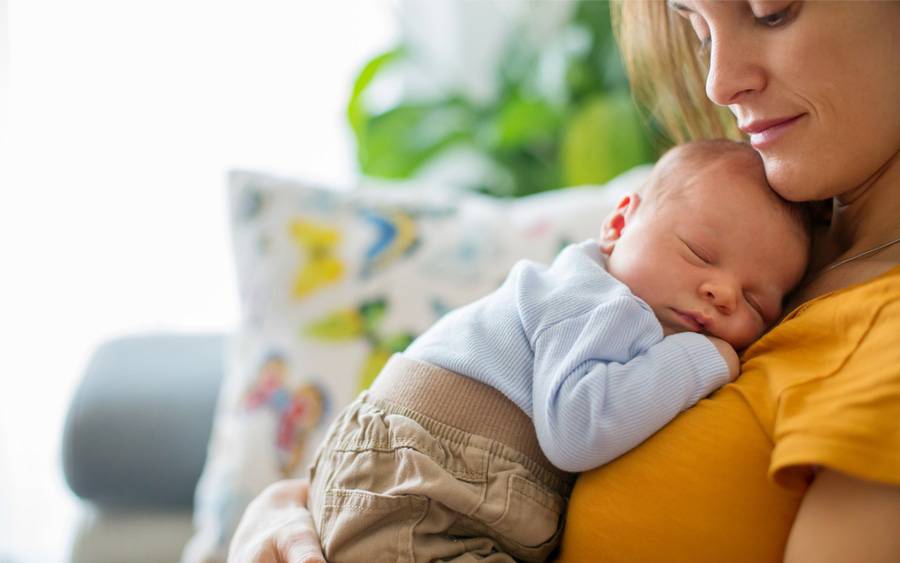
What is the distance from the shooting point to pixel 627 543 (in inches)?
36.9

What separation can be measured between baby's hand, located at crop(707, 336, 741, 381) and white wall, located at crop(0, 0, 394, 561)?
72.3 inches

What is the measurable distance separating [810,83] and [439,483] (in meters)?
0.53

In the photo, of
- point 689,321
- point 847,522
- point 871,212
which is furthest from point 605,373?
point 871,212

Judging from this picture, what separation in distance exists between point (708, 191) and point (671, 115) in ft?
1.10

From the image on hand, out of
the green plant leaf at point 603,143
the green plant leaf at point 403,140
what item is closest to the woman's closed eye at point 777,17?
the green plant leaf at point 603,143

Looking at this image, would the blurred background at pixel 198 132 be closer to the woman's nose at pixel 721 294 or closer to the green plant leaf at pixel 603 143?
the green plant leaf at pixel 603 143

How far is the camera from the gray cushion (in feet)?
5.75

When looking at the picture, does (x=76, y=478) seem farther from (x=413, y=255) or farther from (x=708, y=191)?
(x=708, y=191)

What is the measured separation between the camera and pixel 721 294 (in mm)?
993

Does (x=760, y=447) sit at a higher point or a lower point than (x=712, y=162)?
lower

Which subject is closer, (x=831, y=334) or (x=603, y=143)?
(x=831, y=334)

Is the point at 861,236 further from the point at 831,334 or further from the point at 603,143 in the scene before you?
the point at 603,143

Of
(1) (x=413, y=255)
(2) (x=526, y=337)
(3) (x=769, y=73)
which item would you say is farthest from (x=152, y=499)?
(3) (x=769, y=73)

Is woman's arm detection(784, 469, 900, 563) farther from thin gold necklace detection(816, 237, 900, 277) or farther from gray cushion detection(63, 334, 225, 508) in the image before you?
gray cushion detection(63, 334, 225, 508)
